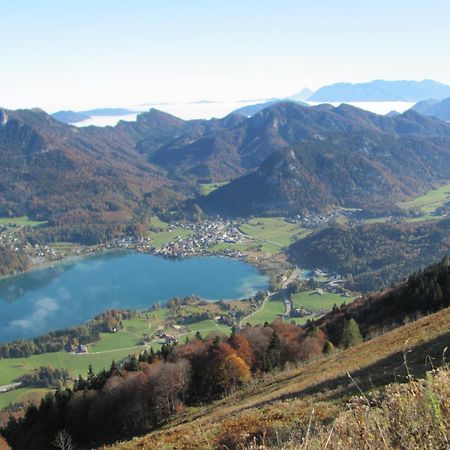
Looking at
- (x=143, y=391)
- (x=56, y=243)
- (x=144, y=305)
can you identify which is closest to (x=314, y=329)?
(x=143, y=391)

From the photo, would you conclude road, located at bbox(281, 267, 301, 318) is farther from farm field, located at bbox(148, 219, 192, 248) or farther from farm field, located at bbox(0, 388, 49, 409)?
farm field, located at bbox(148, 219, 192, 248)

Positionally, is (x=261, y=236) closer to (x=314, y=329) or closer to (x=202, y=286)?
(x=202, y=286)

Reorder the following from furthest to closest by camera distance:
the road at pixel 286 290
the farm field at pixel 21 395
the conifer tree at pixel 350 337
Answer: the road at pixel 286 290 → the farm field at pixel 21 395 → the conifer tree at pixel 350 337

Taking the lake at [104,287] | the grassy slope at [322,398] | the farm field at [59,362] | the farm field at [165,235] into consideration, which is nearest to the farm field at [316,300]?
the lake at [104,287]

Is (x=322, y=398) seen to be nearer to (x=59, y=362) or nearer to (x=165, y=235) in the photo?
(x=59, y=362)

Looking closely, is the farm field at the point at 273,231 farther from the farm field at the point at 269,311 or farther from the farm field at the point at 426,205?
the farm field at the point at 426,205

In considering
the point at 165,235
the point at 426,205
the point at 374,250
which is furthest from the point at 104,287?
the point at 426,205
